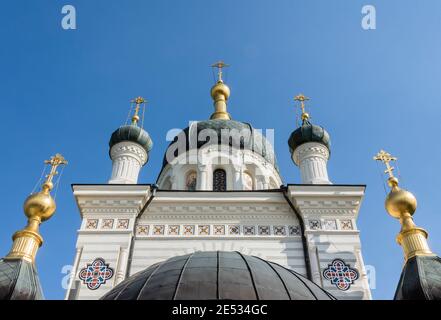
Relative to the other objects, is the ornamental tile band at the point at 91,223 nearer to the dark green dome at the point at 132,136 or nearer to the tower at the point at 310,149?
the dark green dome at the point at 132,136

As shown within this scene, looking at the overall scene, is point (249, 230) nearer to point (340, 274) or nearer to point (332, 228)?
point (332, 228)

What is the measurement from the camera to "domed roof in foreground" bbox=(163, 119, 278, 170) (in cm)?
1430

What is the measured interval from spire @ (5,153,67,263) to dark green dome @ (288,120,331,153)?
20.3ft

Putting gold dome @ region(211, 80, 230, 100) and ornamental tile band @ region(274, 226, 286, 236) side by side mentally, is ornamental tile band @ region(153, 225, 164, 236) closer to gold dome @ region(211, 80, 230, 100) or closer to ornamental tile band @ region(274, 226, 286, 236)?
ornamental tile band @ region(274, 226, 286, 236)

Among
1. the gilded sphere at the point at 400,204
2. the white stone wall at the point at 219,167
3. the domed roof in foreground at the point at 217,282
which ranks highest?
the white stone wall at the point at 219,167

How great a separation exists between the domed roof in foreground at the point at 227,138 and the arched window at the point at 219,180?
38.7 inches

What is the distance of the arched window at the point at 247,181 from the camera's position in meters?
13.4

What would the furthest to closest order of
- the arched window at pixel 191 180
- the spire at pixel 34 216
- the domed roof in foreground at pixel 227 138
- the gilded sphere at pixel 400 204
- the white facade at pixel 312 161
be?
1. the domed roof in foreground at pixel 227 138
2. the arched window at pixel 191 180
3. the white facade at pixel 312 161
4. the gilded sphere at pixel 400 204
5. the spire at pixel 34 216

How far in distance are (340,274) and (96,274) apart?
4862 mm

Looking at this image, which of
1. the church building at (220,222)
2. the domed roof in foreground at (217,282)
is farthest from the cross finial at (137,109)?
the domed roof in foreground at (217,282)
